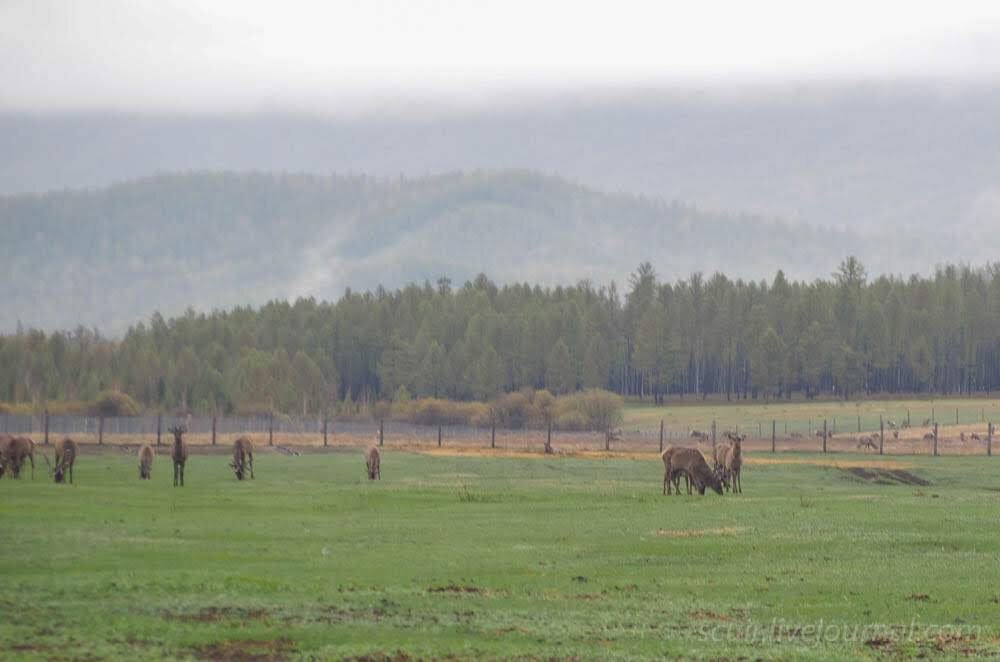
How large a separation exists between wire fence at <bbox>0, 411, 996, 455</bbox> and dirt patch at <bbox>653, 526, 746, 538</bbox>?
4409 centimetres

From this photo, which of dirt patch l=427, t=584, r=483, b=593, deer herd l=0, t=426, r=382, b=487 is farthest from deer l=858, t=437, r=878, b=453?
dirt patch l=427, t=584, r=483, b=593

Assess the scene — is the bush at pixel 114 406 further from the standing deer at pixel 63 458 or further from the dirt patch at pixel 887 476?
the standing deer at pixel 63 458

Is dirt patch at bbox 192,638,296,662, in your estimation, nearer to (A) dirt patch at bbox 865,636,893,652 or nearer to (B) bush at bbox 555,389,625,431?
(A) dirt patch at bbox 865,636,893,652

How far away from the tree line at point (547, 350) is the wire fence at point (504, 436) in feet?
108

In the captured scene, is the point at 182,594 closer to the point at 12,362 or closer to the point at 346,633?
the point at 346,633

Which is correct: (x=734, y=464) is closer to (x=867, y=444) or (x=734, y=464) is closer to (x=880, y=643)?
(x=880, y=643)

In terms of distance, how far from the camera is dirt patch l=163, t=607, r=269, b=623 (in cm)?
2581

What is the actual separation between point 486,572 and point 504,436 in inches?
2927

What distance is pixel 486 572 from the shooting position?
32562 mm

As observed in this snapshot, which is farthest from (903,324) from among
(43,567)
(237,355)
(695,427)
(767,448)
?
(43,567)

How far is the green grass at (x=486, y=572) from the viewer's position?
24.9 m

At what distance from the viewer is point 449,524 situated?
41875mm

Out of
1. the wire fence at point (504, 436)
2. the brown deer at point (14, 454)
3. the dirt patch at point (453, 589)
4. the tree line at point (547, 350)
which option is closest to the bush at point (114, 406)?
the tree line at point (547, 350)

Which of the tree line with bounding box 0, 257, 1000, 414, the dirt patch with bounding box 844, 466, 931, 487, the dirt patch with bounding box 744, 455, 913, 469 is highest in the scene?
the tree line with bounding box 0, 257, 1000, 414
